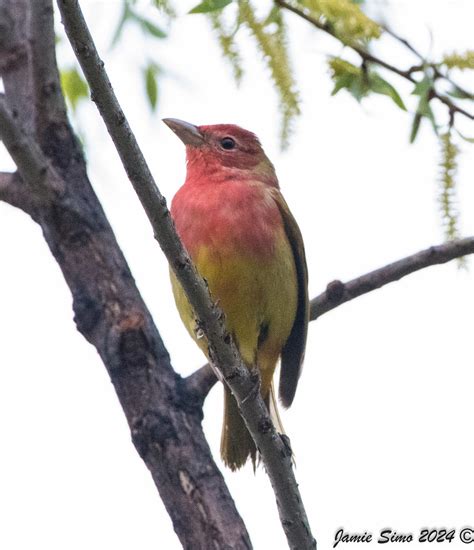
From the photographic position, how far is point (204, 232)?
5305 millimetres

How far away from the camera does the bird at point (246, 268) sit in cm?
524

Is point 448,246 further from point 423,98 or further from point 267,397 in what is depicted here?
point 267,397

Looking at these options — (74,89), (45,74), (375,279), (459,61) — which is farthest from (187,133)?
(459,61)

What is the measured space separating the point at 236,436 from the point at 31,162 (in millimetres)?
1789

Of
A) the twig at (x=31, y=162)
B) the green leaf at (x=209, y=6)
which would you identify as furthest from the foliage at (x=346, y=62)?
the twig at (x=31, y=162)

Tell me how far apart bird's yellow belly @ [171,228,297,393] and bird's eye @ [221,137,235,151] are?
3.06 ft

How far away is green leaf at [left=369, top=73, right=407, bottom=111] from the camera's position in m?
3.83

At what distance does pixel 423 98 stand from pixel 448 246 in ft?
3.12

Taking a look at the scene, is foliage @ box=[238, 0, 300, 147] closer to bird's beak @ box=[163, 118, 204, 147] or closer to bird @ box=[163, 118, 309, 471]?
bird @ box=[163, 118, 309, 471]

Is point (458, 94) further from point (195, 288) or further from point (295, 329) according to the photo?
point (295, 329)

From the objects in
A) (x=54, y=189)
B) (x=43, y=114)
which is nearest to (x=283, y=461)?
(x=54, y=189)

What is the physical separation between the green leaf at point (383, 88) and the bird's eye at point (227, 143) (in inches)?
98.5

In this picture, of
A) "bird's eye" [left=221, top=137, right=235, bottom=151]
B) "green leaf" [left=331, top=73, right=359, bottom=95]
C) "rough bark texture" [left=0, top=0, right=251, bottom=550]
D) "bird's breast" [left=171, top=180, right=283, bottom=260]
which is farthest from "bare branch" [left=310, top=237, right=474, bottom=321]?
"bird's eye" [left=221, top=137, right=235, bottom=151]

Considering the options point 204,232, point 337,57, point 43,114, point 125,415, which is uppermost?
point 43,114
